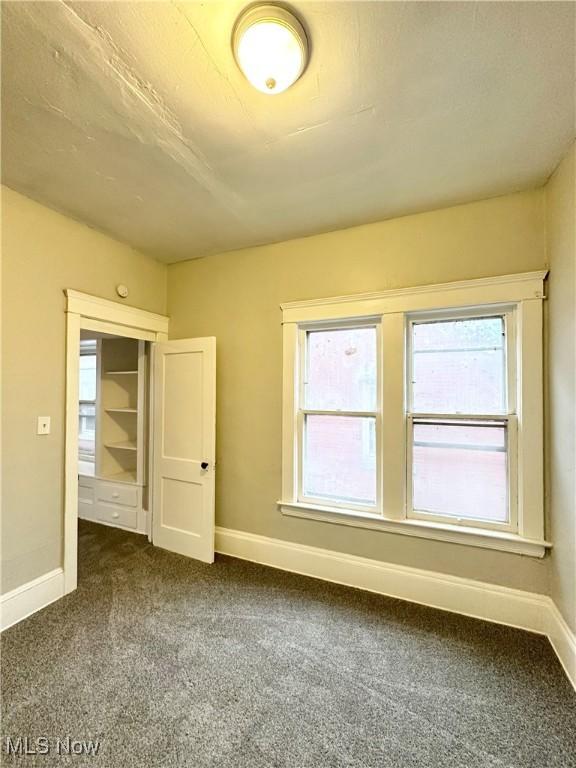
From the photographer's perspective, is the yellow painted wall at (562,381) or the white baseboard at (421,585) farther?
the white baseboard at (421,585)

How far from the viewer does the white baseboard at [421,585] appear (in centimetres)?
194

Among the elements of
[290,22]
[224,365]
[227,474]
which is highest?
[290,22]

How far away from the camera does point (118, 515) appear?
11.6 feet

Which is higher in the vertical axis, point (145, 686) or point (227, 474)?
point (227, 474)

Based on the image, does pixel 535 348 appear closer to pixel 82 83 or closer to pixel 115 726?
pixel 82 83

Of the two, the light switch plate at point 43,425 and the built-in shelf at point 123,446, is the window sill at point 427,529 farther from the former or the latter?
the built-in shelf at point 123,446

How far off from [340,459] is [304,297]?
1353 mm

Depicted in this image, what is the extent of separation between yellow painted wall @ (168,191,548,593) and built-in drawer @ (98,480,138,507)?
3.60 feet

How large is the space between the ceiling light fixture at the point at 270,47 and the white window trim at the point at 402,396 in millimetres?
1447

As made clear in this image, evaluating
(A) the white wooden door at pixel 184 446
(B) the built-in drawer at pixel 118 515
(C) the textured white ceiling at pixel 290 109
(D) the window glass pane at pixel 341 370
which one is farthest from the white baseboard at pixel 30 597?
(C) the textured white ceiling at pixel 290 109

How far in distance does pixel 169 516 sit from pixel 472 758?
2.55m

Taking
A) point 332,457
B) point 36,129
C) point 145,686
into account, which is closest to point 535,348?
point 332,457

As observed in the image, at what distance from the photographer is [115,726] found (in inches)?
54.6

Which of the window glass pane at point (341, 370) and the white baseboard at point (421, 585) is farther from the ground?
the window glass pane at point (341, 370)
